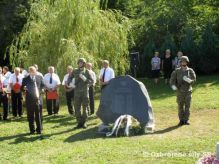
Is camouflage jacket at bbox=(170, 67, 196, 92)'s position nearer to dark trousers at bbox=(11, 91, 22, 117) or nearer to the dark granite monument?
the dark granite monument

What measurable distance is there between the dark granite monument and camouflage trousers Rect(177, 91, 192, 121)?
92 cm

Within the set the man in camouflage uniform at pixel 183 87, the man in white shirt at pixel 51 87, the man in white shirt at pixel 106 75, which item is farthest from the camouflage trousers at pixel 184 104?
the man in white shirt at pixel 51 87

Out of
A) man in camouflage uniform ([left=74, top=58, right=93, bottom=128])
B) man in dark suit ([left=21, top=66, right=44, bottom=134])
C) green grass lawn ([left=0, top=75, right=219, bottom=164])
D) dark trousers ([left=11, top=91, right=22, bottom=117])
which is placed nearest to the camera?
green grass lawn ([left=0, top=75, right=219, bottom=164])

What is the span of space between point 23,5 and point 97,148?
20.0 meters

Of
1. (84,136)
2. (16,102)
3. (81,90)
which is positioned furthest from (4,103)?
(84,136)

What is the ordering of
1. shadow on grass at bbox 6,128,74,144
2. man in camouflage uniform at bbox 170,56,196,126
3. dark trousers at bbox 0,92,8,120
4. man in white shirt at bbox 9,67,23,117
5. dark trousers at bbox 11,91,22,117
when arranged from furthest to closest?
dark trousers at bbox 11,91,22,117 < man in white shirt at bbox 9,67,23,117 < dark trousers at bbox 0,92,8,120 < man in camouflage uniform at bbox 170,56,196,126 < shadow on grass at bbox 6,128,74,144

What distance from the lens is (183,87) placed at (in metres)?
13.1

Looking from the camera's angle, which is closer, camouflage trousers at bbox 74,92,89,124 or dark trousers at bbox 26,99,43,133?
Answer: dark trousers at bbox 26,99,43,133

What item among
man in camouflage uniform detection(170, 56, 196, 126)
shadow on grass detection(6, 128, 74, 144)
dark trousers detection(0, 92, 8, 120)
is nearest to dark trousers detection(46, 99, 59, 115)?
dark trousers detection(0, 92, 8, 120)

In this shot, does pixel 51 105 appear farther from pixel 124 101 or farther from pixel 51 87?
pixel 124 101

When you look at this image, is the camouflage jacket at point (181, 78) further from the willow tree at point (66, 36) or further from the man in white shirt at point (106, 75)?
the willow tree at point (66, 36)

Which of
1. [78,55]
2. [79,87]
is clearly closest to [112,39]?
[78,55]

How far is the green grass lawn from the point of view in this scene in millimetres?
9648

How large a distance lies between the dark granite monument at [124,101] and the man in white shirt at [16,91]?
3782mm
